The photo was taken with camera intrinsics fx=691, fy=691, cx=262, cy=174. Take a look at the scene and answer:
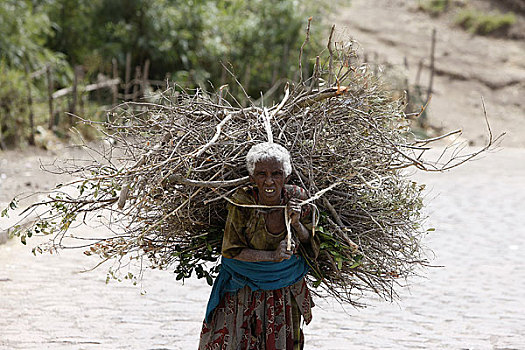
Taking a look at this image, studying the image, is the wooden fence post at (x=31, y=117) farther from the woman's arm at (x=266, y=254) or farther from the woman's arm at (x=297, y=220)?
the woman's arm at (x=297, y=220)

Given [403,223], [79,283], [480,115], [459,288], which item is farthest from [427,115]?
[403,223]

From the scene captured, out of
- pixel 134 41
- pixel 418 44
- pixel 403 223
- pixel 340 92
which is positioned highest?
pixel 418 44

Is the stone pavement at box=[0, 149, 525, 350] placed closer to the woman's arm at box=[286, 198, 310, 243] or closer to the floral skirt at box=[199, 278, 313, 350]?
the floral skirt at box=[199, 278, 313, 350]

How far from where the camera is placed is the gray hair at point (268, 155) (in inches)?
118

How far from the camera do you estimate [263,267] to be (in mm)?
3246

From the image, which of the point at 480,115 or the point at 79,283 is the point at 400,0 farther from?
the point at 79,283

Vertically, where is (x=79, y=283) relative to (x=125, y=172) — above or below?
below

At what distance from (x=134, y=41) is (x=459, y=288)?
10735 mm

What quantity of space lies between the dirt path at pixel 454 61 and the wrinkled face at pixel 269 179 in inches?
549

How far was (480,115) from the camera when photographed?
18500 millimetres

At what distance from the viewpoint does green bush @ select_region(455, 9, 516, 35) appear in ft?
77.6

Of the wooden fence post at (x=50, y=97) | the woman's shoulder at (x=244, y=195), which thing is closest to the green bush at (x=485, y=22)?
the wooden fence post at (x=50, y=97)

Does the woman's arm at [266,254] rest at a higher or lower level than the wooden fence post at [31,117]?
lower

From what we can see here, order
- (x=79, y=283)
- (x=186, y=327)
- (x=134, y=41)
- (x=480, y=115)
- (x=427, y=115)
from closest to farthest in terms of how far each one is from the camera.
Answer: (x=186, y=327)
(x=79, y=283)
(x=134, y=41)
(x=427, y=115)
(x=480, y=115)
